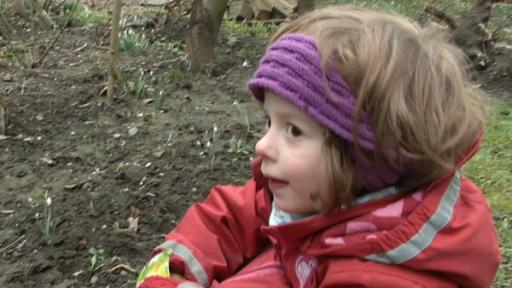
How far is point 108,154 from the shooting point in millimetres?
3645

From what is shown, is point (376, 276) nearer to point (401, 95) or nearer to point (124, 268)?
point (401, 95)

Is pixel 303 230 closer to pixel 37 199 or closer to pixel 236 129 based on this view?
pixel 37 199

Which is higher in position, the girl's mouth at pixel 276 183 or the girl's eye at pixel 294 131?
the girl's eye at pixel 294 131

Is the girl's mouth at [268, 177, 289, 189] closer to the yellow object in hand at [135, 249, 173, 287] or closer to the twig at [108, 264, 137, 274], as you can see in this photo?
the yellow object in hand at [135, 249, 173, 287]

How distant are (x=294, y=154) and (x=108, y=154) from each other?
1.98 meters

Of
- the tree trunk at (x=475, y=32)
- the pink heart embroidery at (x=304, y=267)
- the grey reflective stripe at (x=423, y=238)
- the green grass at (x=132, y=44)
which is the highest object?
the grey reflective stripe at (x=423, y=238)

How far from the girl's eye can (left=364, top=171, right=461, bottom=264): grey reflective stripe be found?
0.32m

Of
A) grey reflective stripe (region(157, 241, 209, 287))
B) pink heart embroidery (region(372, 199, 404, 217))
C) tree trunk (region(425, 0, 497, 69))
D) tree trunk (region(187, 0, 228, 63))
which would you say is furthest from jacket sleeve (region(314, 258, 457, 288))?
tree trunk (region(425, 0, 497, 69))

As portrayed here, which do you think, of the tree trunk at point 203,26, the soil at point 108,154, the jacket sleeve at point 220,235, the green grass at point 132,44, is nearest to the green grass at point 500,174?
the soil at point 108,154

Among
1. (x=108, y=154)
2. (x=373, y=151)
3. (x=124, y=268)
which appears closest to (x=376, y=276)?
(x=373, y=151)

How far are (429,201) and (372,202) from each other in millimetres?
129

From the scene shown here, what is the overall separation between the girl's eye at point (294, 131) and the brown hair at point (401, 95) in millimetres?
81

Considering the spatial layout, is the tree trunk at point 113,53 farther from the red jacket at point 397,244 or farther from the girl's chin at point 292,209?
the girl's chin at point 292,209

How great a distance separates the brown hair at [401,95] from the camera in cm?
171
